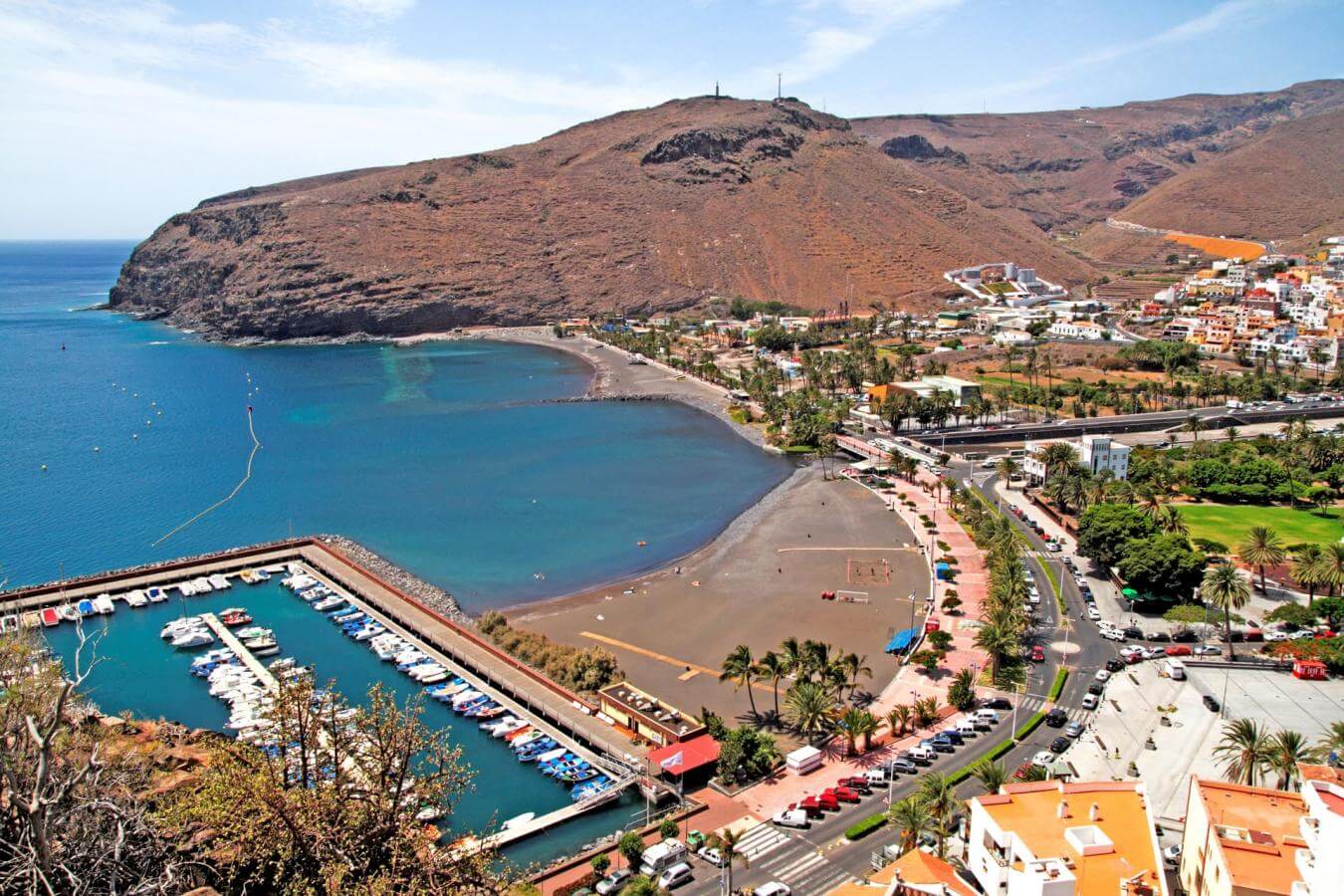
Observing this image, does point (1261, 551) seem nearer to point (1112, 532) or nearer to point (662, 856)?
point (1112, 532)

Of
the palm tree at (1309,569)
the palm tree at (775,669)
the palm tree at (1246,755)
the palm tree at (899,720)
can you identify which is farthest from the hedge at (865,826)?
the palm tree at (1309,569)

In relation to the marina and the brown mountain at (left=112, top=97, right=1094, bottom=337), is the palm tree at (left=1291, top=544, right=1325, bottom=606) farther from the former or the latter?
the brown mountain at (left=112, top=97, right=1094, bottom=337)

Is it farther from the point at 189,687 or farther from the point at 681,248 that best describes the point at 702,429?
the point at 681,248

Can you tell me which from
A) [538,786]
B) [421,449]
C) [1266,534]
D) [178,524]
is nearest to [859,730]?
[538,786]

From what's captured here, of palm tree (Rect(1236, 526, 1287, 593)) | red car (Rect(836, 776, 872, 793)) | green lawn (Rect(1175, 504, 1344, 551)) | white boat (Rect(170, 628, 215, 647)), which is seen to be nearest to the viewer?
red car (Rect(836, 776, 872, 793))

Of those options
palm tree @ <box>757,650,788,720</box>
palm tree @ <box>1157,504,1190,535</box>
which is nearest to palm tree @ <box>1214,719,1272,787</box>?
palm tree @ <box>757,650,788,720</box>
